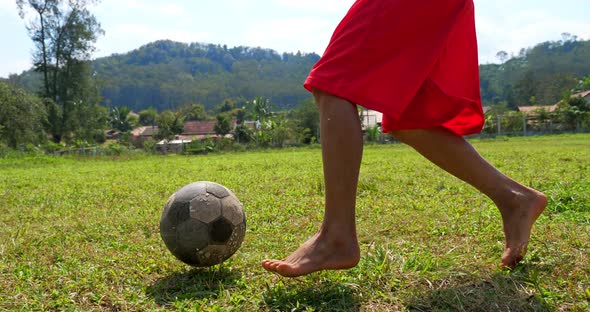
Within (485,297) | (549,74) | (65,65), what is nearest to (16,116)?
(65,65)

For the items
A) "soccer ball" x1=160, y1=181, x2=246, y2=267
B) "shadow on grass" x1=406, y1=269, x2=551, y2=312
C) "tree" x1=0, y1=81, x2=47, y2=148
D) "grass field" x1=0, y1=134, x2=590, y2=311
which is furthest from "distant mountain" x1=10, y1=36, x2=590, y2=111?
"shadow on grass" x1=406, y1=269, x2=551, y2=312

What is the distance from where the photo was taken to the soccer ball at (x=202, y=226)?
2.50 m

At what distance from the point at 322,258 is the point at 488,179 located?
93 centimetres

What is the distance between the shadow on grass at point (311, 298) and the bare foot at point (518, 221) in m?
0.81

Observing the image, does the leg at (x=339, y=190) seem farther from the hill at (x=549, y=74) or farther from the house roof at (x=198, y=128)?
the house roof at (x=198, y=128)

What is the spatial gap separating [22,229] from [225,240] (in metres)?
2.36

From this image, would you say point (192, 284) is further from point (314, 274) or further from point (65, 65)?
point (65, 65)

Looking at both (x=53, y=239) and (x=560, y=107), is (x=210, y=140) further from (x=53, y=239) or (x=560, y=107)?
(x=53, y=239)

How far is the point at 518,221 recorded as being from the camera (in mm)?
2361

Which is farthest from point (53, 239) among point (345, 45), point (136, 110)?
point (136, 110)

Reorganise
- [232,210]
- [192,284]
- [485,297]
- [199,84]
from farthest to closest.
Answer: [199,84], [232,210], [192,284], [485,297]

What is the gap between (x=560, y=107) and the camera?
134 ft

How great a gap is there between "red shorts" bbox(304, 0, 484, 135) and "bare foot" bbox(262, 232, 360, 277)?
Answer: 588 millimetres

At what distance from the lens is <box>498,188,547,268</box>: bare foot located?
231 centimetres
